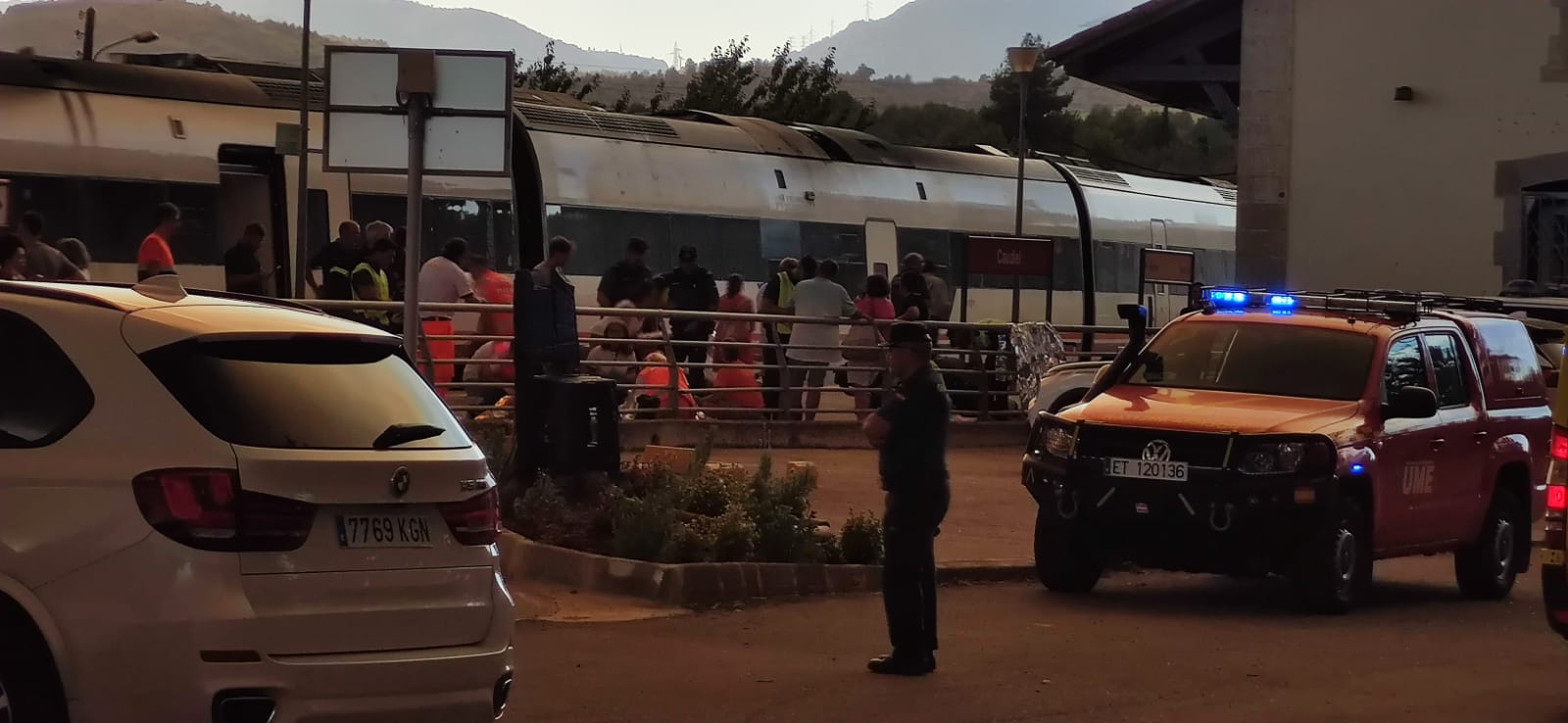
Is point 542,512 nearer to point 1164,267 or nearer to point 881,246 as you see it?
point 1164,267

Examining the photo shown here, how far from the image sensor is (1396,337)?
12594 mm

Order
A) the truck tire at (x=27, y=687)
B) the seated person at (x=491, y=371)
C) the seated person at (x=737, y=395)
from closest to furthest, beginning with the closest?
1. the truck tire at (x=27, y=687)
2. the seated person at (x=491, y=371)
3. the seated person at (x=737, y=395)

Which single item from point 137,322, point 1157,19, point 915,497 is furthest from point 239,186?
point 137,322

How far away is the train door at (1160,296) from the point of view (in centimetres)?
3572

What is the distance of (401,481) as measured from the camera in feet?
20.7

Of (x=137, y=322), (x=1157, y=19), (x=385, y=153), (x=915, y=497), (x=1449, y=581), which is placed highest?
(x=1157, y=19)

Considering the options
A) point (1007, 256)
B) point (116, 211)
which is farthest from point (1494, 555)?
point (116, 211)

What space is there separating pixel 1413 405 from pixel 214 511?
7841 mm

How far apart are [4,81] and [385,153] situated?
11545 millimetres

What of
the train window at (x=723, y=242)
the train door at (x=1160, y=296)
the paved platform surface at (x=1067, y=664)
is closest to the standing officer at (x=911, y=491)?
the paved platform surface at (x=1067, y=664)

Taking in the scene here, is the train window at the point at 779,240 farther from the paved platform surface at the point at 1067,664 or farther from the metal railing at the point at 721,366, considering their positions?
the paved platform surface at the point at 1067,664

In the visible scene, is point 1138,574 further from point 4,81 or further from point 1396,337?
point 4,81

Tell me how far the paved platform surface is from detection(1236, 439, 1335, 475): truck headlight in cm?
84

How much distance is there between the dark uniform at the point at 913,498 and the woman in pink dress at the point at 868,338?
37.7ft
